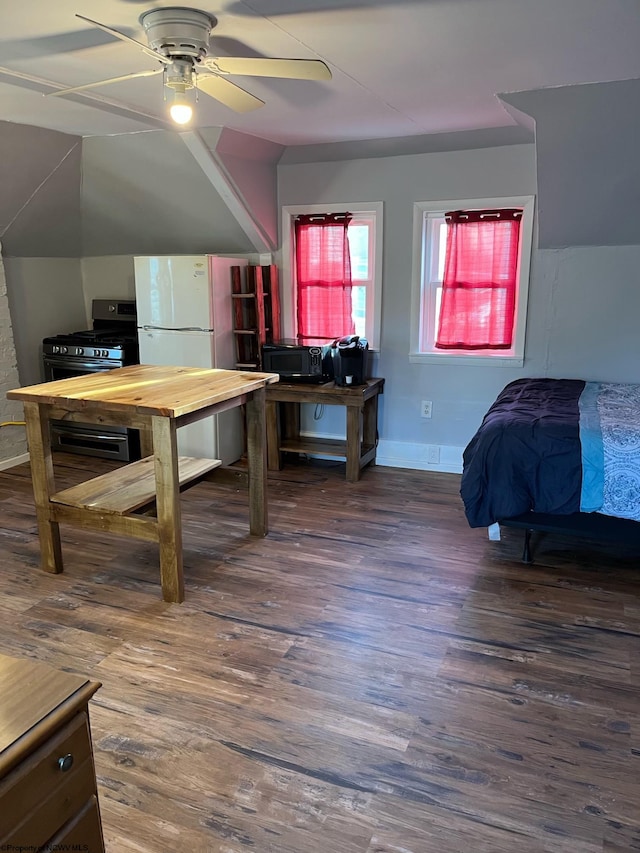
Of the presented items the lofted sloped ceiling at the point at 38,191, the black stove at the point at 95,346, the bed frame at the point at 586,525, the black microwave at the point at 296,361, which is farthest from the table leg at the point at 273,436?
the lofted sloped ceiling at the point at 38,191

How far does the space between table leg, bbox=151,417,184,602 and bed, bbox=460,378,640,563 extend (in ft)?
4.62

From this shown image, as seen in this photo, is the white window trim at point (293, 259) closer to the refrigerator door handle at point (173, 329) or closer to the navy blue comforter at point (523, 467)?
the refrigerator door handle at point (173, 329)

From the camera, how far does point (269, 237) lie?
4.72 meters

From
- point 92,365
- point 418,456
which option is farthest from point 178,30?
point 418,456

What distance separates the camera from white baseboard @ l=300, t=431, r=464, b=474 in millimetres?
4680

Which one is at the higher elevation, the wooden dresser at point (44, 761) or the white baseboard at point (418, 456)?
the wooden dresser at point (44, 761)

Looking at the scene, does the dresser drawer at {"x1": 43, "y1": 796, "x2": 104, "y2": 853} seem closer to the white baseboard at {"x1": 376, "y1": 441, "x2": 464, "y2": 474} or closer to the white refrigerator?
the white refrigerator

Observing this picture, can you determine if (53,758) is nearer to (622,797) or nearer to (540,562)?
(622,797)

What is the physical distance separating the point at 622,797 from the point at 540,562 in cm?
152

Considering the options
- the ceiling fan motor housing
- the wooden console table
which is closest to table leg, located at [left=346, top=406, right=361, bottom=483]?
the wooden console table

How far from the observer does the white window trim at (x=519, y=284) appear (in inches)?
164

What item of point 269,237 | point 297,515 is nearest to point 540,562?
point 297,515

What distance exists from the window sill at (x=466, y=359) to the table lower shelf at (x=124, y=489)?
1.84 m

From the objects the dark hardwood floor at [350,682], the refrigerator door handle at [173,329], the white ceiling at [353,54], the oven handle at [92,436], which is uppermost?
the white ceiling at [353,54]
